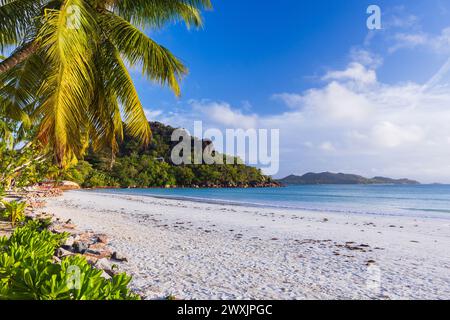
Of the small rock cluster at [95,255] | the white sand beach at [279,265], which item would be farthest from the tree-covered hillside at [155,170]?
the small rock cluster at [95,255]

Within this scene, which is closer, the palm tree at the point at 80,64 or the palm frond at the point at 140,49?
the palm tree at the point at 80,64

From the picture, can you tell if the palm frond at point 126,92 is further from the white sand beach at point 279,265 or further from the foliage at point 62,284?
the foliage at point 62,284

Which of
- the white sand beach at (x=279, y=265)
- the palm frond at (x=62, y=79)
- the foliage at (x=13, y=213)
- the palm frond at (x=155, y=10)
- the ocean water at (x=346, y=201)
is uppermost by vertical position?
the palm frond at (x=155, y=10)

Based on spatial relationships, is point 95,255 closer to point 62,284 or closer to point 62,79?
point 62,79

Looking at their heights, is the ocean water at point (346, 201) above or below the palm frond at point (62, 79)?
below

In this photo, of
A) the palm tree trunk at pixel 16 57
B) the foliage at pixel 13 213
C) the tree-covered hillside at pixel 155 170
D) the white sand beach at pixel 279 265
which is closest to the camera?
the white sand beach at pixel 279 265

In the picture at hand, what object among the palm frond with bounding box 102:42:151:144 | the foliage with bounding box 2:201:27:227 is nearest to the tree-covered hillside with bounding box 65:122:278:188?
the foliage with bounding box 2:201:27:227

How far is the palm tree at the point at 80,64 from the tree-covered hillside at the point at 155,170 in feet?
155

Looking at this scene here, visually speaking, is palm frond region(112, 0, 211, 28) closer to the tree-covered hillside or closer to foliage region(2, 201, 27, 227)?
foliage region(2, 201, 27, 227)

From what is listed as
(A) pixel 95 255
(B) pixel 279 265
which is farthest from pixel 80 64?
(B) pixel 279 265

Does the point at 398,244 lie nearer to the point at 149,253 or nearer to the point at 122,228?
the point at 149,253

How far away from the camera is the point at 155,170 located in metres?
70.0

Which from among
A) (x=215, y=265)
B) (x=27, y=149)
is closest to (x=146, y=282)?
(x=215, y=265)

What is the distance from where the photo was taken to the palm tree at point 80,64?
4949 mm
